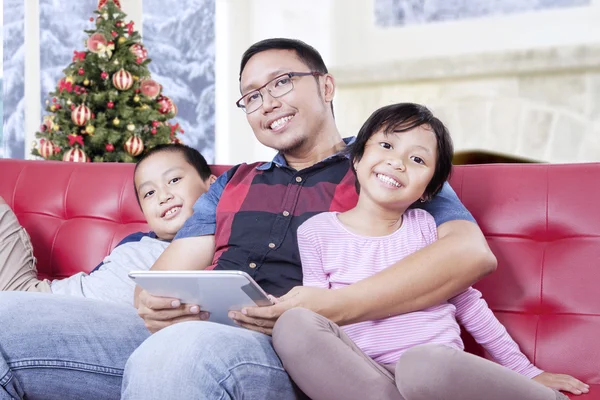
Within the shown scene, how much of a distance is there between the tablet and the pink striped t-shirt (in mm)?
201

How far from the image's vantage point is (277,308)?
50.9 inches

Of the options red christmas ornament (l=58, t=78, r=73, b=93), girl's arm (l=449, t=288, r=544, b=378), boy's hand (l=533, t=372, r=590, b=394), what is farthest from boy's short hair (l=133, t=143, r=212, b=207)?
red christmas ornament (l=58, t=78, r=73, b=93)

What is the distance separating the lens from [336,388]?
3.79 ft

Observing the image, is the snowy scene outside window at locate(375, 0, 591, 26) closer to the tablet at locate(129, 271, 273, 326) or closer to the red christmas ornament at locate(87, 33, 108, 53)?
the red christmas ornament at locate(87, 33, 108, 53)

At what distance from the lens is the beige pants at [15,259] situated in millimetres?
1950

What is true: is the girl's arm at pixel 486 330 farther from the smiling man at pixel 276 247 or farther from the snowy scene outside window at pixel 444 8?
the snowy scene outside window at pixel 444 8

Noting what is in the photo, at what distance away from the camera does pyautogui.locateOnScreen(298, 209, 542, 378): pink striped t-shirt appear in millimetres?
1382

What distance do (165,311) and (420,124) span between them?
600 millimetres

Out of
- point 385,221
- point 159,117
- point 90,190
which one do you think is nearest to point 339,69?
point 159,117

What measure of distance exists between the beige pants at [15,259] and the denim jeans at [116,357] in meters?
0.50

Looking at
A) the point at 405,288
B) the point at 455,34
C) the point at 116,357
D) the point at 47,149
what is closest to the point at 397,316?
the point at 405,288

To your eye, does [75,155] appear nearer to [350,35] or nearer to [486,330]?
[350,35]

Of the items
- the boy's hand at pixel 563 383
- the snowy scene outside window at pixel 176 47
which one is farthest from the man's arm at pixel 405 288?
the snowy scene outside window at pixel 176 47

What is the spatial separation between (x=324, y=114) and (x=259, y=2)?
398 cm
